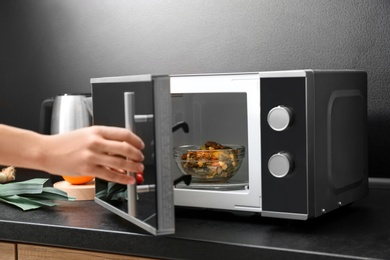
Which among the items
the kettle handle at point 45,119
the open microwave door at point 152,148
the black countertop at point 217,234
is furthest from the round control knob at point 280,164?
the kettle handle at point 45,119

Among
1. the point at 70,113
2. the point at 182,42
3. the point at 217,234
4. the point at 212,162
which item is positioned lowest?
the point at 217,234

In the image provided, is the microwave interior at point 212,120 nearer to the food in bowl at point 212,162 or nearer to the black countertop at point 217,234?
the food in bowl at point 212,162

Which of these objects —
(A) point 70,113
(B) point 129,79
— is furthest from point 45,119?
(B) point 129,79

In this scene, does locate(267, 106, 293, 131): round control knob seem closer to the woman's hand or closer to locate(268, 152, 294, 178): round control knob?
locate(268, 152, 294, 178): round control knob

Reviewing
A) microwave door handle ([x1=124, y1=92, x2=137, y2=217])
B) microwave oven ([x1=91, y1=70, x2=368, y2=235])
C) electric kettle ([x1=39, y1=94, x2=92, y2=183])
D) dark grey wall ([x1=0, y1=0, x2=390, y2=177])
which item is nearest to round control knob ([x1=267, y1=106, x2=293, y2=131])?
microwave oven ([x1=91, y1=70, x2=368, y2=235])

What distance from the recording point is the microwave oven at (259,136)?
1.11m

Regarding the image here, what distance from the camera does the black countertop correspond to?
1.12 meters

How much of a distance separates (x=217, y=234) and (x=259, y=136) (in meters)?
0.20

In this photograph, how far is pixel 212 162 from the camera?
1.39m

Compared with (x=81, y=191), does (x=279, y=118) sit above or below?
above

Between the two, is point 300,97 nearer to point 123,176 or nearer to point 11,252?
point 123,176

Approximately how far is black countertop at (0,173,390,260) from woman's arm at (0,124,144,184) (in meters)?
0.20

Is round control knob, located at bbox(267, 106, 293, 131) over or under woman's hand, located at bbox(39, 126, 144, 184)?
over

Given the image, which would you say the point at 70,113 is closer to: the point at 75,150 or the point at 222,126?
the point at 222,126
